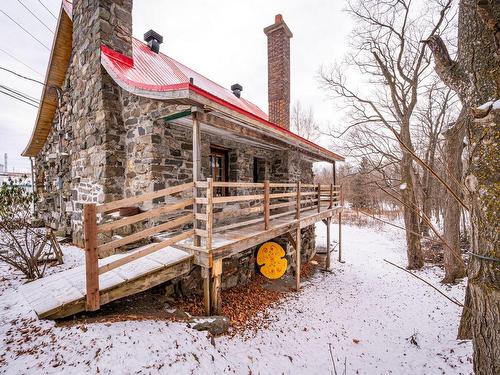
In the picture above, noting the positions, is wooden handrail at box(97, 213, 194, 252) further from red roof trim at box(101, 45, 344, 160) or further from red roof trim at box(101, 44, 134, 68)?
red roof trim at box(101, 44, 134, 68)

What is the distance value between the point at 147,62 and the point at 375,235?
16.8m

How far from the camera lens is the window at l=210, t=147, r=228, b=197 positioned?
7.00 meters

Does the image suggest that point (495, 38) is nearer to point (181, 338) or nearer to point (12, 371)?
point (181, 338)

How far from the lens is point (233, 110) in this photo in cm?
418

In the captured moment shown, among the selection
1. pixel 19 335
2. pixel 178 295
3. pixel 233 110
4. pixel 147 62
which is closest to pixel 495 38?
pixel 233 110

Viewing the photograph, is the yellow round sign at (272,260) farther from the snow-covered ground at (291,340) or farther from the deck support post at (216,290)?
the deck support post at (216,290)

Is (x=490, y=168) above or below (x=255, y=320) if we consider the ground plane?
above

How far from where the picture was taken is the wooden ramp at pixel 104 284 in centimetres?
293

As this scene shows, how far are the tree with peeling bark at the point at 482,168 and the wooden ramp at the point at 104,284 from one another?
354cm

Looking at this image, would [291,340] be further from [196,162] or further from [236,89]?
[236,89]

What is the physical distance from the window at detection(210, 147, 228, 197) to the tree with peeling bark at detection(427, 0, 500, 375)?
19.6 feet

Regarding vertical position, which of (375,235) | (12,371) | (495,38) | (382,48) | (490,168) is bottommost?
(375,235)

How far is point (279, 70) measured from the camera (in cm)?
1000

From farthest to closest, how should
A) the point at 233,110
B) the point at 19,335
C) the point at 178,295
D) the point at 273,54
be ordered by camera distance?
the point at 273,54 → the point at 178,295 → the point at 233,110 → the point at 19,335
